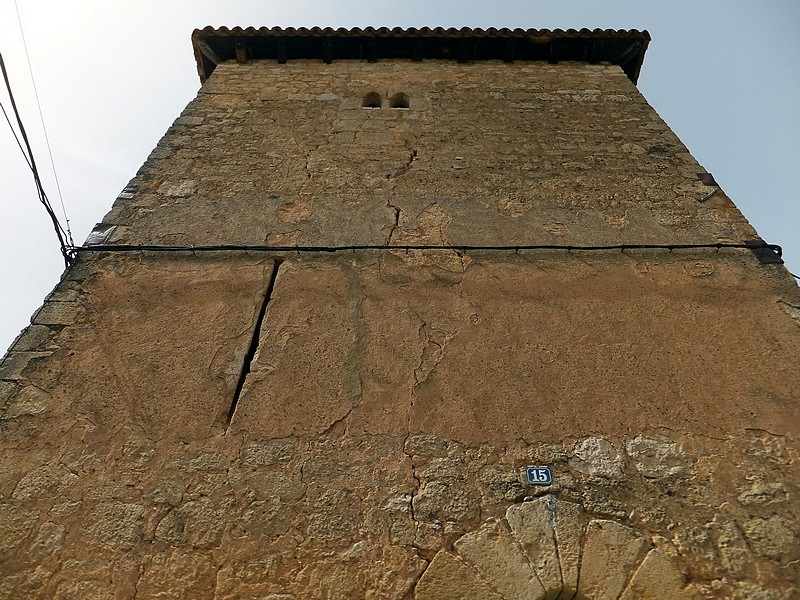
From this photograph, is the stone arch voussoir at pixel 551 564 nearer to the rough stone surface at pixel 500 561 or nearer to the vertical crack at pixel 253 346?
the rough stone surface at pixel 500 561

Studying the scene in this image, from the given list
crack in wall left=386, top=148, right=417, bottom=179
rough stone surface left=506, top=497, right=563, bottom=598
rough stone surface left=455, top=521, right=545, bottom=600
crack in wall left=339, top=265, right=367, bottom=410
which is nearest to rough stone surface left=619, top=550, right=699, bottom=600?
rough stone surface left=506, top=497, right=563, bottom=598

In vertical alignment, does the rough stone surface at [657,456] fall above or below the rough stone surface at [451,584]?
above

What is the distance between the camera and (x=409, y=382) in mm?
2893

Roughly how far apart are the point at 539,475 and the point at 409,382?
2.77 ft

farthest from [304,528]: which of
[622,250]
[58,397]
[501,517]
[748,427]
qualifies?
[622,250]

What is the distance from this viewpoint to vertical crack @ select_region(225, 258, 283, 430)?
9.23ft

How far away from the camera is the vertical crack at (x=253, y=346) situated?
281 cm

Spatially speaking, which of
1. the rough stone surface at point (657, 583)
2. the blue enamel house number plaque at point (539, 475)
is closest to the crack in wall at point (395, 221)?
the blue enamel house number plaque at point (539, 475)

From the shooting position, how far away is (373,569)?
2244 millimetres

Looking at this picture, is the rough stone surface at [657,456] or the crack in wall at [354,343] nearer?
the rough stone surface at [657,456]

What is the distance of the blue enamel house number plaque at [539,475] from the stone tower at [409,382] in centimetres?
1

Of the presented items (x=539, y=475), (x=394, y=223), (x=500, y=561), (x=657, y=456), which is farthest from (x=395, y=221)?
(x=500, y=561)

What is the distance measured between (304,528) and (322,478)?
24 cm

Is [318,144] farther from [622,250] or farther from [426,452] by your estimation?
[426,452]
